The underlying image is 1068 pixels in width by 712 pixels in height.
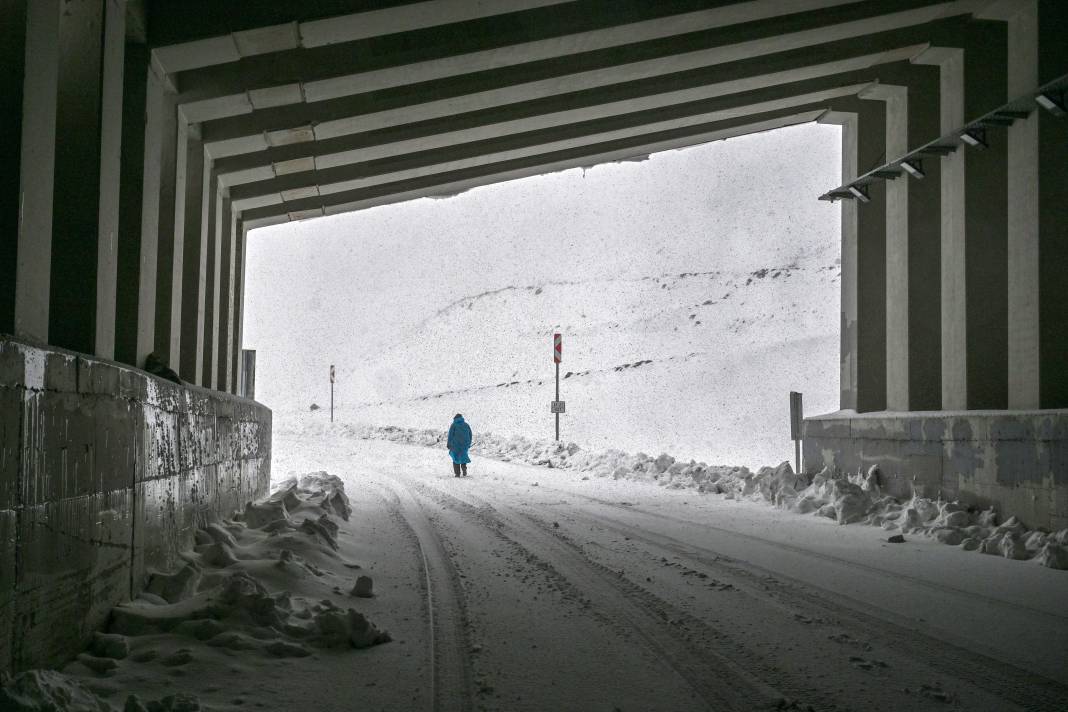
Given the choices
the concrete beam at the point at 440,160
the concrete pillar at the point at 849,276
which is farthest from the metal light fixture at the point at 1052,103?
the concrete pillar at the point at 849,276

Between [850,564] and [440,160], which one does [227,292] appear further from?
[850,564]

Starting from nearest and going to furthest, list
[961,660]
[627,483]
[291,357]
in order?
1. [961,660]
2. [627,483]
3. [291,357]

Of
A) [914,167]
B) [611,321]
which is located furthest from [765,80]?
[611,321]

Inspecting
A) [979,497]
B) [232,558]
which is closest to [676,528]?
[979,497]

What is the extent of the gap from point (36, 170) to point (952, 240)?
11.2 meters

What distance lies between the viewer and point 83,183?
19.2ft

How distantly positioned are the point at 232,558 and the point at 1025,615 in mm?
5840

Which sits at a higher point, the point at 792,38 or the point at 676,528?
the point at 792,38

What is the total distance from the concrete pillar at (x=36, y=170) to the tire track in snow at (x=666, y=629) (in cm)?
388

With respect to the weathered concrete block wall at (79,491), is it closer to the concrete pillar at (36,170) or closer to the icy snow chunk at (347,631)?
the concrete pillar at (36,170)

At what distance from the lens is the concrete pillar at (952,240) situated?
1146 cm

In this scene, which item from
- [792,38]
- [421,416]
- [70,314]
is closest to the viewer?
[70,314]

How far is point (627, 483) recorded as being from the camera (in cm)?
1644

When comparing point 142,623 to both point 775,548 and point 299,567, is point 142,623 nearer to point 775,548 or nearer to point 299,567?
point 299,567
